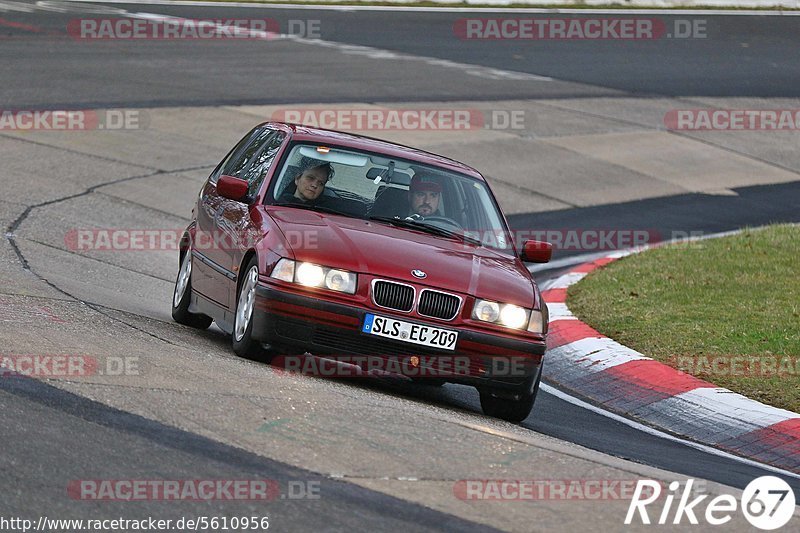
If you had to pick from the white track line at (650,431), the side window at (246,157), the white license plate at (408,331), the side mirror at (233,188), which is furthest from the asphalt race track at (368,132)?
A: the side window at (246,157)

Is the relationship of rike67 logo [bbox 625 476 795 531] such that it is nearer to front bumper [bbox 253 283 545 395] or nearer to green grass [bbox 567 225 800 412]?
front bumper [bbox 253 283 545 395]

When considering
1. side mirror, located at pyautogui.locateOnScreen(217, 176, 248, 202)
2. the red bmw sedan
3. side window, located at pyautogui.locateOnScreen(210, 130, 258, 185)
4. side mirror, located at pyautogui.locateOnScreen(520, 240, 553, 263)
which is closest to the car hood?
the red bmw sedan

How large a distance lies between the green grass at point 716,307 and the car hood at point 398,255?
6.83ft

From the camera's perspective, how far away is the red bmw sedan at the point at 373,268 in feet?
26.0

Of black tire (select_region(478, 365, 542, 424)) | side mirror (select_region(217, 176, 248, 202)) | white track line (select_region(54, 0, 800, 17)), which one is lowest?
black tire (select_region(478, 365, 542, 424))

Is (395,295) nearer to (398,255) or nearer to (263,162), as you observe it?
(398,255)

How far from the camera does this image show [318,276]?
796 centimetres

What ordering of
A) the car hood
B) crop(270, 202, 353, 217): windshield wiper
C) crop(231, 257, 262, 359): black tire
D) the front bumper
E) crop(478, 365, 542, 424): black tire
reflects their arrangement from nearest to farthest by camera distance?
the front bumper
the car hood
crop(231, 257, 262, 359): black tire
crop(478, 365, 542, 424): black tire
crop(270, 202, 353, 217): windshield wiper

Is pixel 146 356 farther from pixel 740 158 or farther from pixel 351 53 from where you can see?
pixel 351 53

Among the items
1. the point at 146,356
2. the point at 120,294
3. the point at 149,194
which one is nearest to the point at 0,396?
the point at 146,356

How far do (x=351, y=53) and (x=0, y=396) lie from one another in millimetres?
20876

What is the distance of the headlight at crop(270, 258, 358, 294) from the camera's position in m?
7.94

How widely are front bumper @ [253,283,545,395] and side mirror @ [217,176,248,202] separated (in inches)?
44.7

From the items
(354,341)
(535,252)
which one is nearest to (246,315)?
(354,341)
